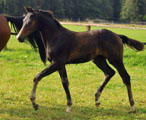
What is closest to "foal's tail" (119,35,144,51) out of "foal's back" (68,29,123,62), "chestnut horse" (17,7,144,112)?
"chestnut horse" (17,7,144,112)

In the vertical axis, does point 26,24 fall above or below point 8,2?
above

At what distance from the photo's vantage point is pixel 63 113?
16.8 ft

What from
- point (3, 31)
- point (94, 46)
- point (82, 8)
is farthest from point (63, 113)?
point (82, 8)

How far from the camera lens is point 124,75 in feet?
17.7

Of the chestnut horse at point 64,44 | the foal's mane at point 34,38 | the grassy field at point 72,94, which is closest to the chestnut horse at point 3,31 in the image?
the foal's mane at point 34,38

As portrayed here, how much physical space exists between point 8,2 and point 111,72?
52.3 meters

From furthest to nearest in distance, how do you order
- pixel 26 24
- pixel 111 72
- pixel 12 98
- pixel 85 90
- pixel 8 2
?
pixel 8 2, pixel 85 90, pixel 12 98, pixel 111 72, pixel 26 24

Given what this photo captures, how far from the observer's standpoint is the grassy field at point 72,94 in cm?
509

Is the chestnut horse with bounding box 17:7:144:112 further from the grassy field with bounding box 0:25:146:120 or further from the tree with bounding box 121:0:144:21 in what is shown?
the tree with bounding box 121:0:144:21

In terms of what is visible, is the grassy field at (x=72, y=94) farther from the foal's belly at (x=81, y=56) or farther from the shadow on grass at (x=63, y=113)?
the foal's belly at (x=81, y=56)

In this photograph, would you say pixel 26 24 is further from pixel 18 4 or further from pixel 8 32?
pixel 18 4

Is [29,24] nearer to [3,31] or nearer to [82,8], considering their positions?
[3,31]

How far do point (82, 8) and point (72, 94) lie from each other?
68007mm

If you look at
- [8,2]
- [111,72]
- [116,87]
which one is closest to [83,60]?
[111,72]
